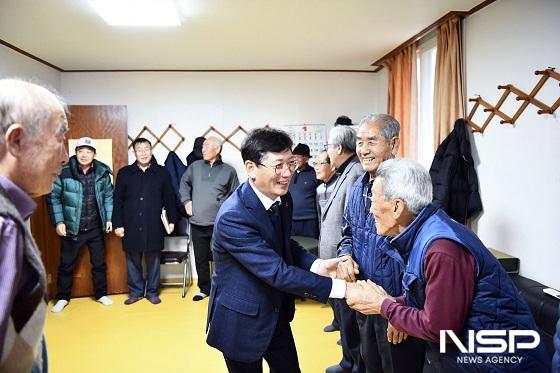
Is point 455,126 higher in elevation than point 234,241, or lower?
higher

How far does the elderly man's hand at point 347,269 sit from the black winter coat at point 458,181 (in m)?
1.27

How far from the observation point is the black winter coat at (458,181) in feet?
9.45

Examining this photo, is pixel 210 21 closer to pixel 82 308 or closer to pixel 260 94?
pixel 260 94

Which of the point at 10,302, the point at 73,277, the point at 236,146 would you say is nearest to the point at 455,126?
the point at 236,146

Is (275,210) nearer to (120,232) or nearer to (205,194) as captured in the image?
(205,194)

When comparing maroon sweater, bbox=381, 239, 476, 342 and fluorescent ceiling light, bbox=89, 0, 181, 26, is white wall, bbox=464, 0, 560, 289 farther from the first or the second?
fluorescent ceiling light, bbox=89, 0, 181, 26

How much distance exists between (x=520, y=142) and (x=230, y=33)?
218cm

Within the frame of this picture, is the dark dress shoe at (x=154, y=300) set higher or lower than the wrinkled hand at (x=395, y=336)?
lower

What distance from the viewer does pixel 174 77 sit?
15.5ft

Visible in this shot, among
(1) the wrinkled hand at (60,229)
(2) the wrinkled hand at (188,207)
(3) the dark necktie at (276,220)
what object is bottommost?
(1) the wrinkled hand at (60,229)

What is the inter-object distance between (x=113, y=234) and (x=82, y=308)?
0.75 meters

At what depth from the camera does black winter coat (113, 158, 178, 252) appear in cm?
405

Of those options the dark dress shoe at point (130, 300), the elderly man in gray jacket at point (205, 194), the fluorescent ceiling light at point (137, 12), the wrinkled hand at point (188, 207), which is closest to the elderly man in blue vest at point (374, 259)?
the fluorescent ceiling light at point (137, 12)

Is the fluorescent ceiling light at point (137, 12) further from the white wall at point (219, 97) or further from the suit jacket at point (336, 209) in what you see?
the white wall at point (219, 97)
